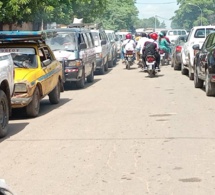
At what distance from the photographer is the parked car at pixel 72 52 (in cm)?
1802

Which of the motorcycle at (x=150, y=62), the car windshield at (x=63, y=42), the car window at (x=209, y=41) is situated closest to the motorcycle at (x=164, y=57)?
the motorcycle at (x=150, y=62)

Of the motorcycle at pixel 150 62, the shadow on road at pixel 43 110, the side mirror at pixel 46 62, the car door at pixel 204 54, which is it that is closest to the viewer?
the shadow on road at pixel 43 110

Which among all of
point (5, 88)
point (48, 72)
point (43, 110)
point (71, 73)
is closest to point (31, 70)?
point (48, 72)

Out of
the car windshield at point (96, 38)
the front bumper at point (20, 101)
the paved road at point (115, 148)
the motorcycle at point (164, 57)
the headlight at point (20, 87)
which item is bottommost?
the motorcycle at point (164, 57)

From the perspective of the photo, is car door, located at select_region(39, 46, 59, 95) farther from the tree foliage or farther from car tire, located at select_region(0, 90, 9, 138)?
the tree foliage

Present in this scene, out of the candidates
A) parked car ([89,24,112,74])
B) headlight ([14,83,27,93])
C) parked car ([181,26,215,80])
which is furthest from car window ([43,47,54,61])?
parked car ([89,24,112,74])

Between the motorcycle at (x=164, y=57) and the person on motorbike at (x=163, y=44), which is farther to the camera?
the motorcycle at (x=164, y=57)

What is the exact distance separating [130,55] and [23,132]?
18012 mm

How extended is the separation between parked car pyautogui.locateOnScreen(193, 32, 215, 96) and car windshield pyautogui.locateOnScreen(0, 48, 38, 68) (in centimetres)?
441

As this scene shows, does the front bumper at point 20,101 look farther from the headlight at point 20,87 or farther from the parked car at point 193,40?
the parked car at point 193,40

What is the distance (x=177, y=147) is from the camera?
27.6 feet

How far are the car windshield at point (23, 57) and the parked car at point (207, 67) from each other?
4.41 metres

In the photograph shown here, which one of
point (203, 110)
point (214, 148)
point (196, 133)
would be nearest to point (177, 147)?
point (214, 148)

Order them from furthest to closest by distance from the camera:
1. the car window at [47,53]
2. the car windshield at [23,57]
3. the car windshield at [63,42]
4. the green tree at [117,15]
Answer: the green tree at [117,15] → the car windshield at [63,42] → the car window at [47,53] → the car windshield at [23,57]
